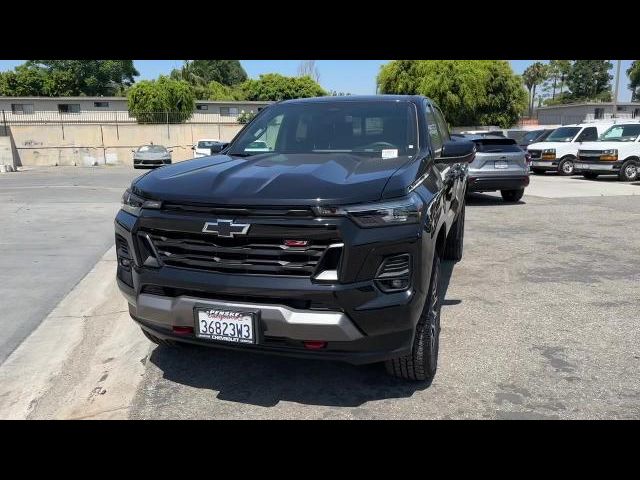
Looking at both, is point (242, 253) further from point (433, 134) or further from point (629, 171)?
point (629, 171)

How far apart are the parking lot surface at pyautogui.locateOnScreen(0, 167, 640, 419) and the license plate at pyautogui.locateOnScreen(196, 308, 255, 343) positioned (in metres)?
0.55

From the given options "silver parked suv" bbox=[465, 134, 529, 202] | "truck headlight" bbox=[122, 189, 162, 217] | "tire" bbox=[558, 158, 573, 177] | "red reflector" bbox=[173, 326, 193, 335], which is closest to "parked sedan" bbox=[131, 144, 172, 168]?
"tire" bbox=[558, 158, 573, 177]

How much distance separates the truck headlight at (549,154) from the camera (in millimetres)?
19969

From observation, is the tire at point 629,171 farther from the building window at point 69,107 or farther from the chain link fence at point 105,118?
the building window at point 69,107

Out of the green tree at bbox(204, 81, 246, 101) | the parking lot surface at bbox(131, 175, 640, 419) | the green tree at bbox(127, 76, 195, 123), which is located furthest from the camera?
the green tree at bbox(204, 81, 246, 101)

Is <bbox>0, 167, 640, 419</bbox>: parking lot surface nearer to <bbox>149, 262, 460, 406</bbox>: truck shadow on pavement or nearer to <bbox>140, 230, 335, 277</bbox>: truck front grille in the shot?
<bbox>149, 262, 460, 406</bbox>: truck shadow on pavement

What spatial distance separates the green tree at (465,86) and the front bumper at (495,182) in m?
23.5

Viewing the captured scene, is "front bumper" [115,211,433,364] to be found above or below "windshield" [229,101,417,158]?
below

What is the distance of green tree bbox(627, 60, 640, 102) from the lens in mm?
60441

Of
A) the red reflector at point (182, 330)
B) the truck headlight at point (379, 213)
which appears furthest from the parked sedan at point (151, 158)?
the truck headlight at point (379, 213)

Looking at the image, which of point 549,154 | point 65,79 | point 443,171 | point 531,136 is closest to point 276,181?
point 443,171
